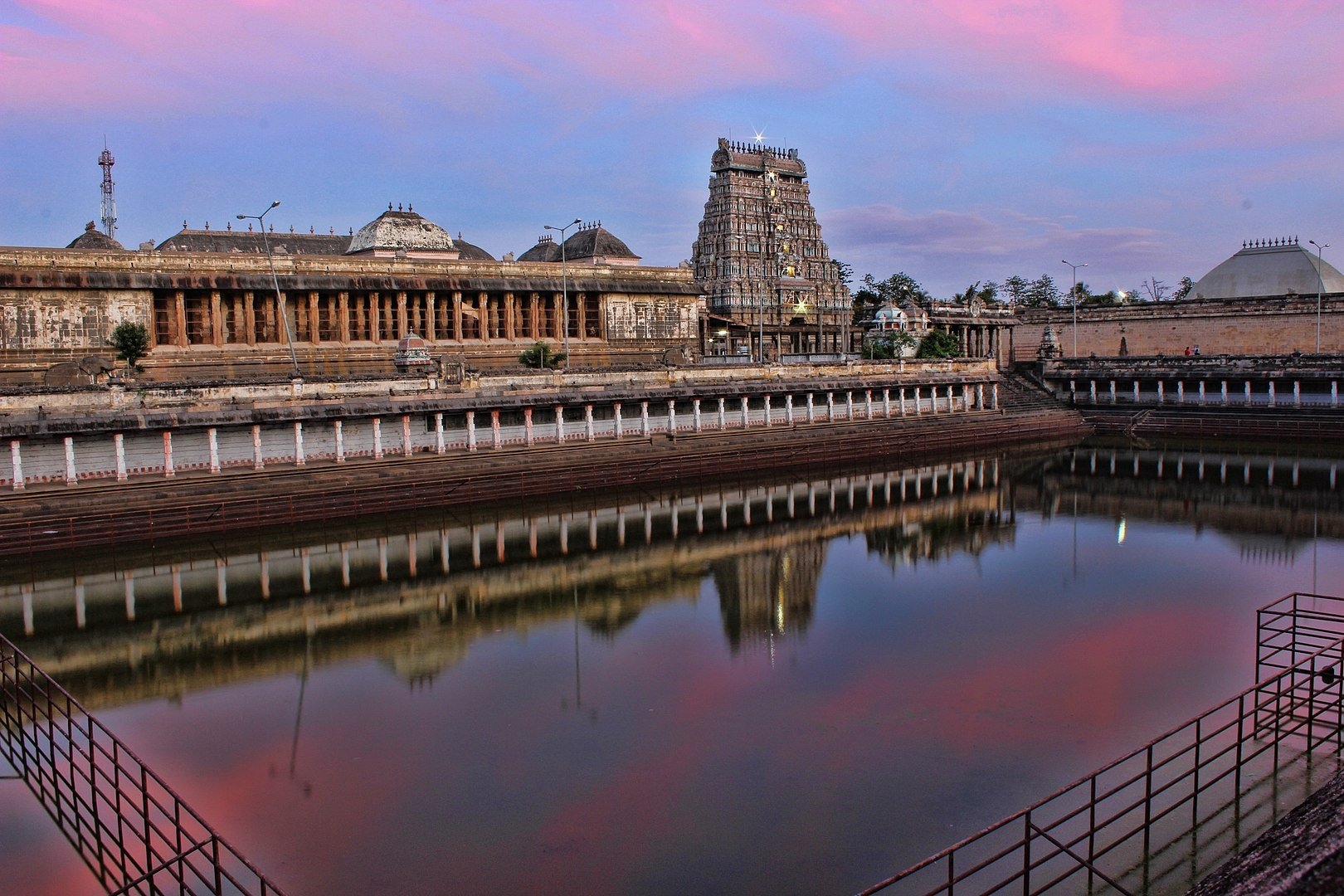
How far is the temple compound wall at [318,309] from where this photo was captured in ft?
130

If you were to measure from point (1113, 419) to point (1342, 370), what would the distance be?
10.6 meters

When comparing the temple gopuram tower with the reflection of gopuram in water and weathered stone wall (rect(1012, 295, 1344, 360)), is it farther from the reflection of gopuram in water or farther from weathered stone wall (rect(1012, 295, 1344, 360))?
the reflection of gopuram in water

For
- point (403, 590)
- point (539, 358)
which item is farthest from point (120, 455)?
point (539, 358)

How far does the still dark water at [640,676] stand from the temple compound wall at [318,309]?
17599 mm

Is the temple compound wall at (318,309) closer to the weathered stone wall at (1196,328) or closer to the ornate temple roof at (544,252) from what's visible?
the ornate temple roof at (544,252)

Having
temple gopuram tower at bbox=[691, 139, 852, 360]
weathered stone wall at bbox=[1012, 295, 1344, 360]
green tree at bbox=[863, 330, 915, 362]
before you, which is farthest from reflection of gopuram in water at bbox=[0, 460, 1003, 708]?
weathered stone wall at bbox=[1012, 295, 1344, 360]

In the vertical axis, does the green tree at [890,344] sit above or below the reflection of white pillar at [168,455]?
above

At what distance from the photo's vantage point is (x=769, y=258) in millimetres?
77000

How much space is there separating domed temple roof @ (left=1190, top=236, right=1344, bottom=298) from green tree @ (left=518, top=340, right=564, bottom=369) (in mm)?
53498

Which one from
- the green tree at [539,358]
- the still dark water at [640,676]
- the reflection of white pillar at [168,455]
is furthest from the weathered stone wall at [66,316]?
the still dark water at [640,676]

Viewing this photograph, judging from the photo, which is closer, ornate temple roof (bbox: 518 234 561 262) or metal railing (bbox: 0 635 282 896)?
metal railing (bbox: 0 635 282 896)

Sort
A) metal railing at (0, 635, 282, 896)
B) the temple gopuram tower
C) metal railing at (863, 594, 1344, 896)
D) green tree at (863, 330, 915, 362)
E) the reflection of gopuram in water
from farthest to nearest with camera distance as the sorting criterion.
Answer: the temple gopuram tower
green tree at (863, 330, 915, 362)
the reflection of gopuram in water
metal railing at (863, 594, 1344, 896)
metal railing at (0, 635, 282, 896)

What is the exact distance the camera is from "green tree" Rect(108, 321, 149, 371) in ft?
125

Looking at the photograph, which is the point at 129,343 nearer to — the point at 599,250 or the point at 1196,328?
the point at 599,250
